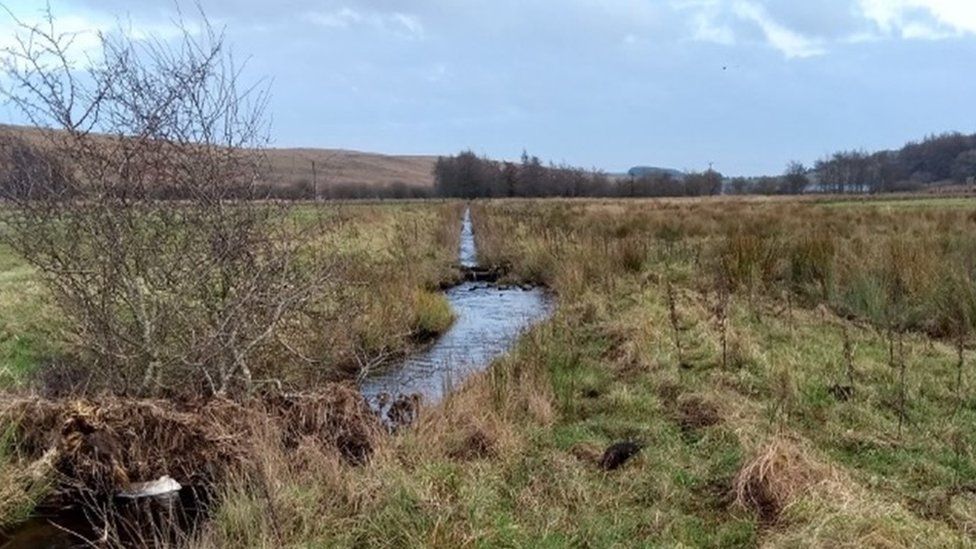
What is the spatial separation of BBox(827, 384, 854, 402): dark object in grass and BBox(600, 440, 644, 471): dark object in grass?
7.36ft

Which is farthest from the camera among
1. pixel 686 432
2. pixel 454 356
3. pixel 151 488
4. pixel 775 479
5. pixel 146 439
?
pixel 454 356

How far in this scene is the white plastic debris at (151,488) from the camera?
572 cm

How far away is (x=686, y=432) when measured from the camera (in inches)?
259

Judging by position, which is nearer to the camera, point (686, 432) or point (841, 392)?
point (686, 432)

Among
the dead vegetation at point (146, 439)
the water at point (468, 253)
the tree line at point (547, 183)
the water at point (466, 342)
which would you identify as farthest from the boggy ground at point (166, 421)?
the tree line at point (547, 183)

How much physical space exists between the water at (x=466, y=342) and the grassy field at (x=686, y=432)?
1.73ft

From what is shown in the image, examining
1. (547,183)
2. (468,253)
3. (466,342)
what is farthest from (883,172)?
(466,342)

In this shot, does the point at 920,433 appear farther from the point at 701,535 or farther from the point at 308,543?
the point at 308,543

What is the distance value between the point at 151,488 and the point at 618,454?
365 cm

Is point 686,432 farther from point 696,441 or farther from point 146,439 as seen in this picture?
point 146,439

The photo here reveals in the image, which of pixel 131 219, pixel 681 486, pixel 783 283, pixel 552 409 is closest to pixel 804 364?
pixel 552 409

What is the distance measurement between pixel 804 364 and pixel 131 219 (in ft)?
23.3

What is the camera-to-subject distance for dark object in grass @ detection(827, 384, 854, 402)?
7047mm

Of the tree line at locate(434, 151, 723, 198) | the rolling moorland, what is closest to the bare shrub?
the rolling moorland
